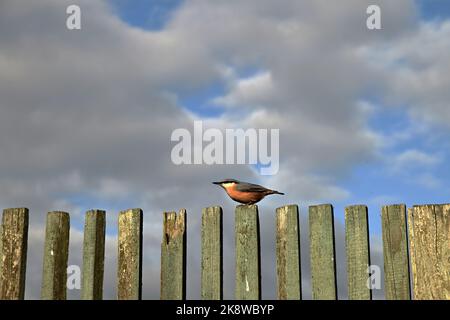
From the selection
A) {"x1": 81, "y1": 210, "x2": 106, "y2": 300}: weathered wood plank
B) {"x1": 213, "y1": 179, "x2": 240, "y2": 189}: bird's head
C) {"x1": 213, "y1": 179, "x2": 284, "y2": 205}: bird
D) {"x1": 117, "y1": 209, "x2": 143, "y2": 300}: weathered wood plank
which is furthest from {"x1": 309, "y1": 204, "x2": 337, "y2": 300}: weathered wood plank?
{"x1": 81, "y1": 210, "x2": 106, "y2": 300}: weathered wood plank

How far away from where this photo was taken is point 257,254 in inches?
258

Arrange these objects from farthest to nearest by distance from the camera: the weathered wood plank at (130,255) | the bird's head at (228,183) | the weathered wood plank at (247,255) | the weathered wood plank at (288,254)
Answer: the bird's head at (228,183) → the weathered wood plank at (130,255) → the weathered wood plank at (247,255) → the weathered wood plank at (288,254)

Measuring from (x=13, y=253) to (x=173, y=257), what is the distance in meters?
1.97

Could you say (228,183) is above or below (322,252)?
above

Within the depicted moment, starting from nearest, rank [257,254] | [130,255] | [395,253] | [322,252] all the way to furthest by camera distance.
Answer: [395,253]
[322,252]
[257,254]
[130,255]

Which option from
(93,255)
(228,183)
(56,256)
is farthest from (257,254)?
(56,256)

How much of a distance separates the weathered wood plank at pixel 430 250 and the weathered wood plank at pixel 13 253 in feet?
13.9

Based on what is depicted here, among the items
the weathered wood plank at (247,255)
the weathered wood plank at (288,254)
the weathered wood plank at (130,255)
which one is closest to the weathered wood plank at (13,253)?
the weathered wood plank at (130,255)

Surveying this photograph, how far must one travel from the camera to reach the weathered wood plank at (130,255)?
6.90 metres

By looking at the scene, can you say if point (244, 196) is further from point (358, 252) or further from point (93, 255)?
point (93, 255)

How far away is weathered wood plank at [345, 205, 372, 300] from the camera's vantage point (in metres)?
6.24

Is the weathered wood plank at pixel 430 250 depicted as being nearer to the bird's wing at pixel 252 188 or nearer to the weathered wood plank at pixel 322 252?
the weathered wood plank at pixel 322 252
